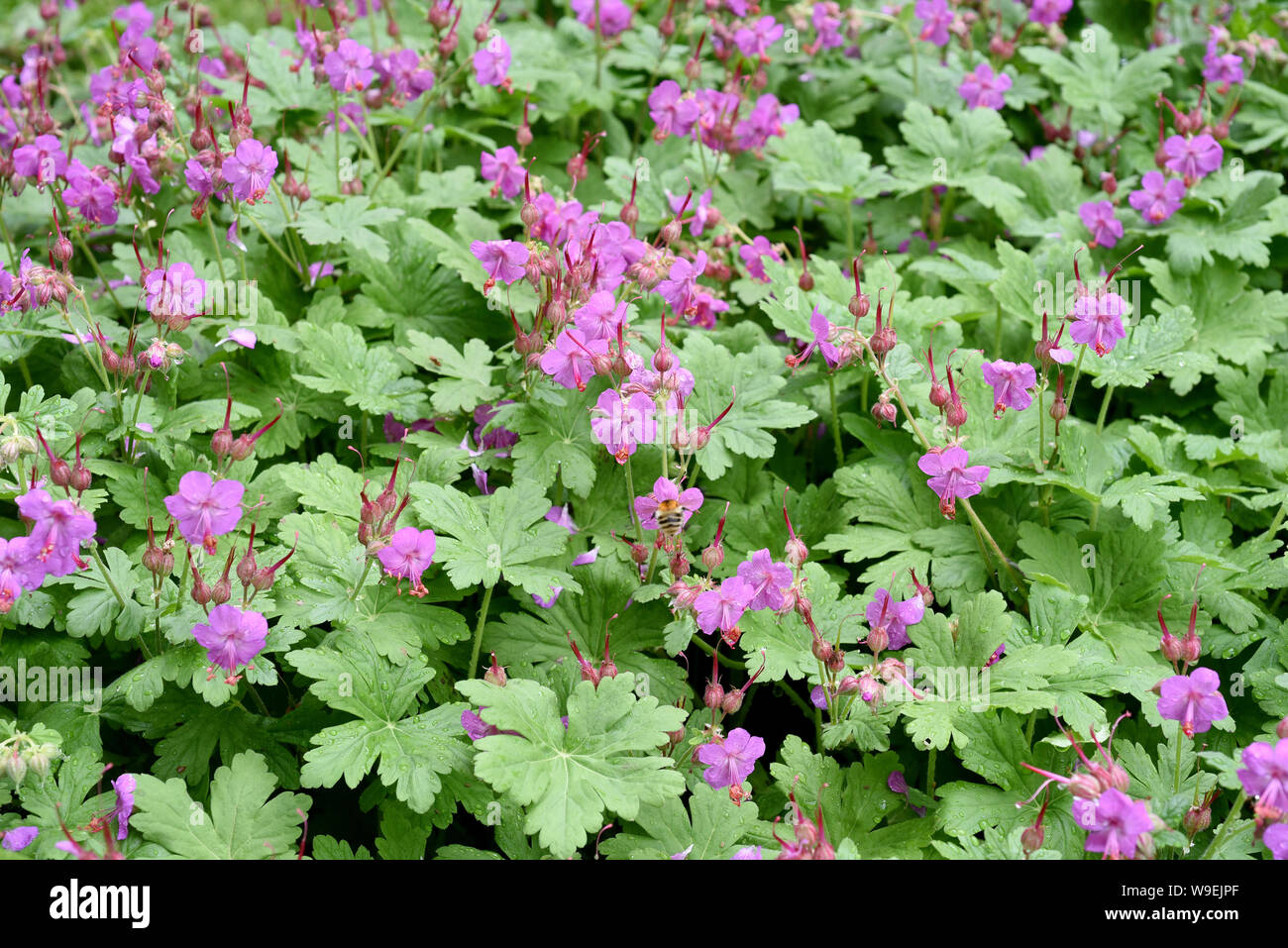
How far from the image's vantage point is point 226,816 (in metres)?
2.26

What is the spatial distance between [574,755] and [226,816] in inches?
26.9

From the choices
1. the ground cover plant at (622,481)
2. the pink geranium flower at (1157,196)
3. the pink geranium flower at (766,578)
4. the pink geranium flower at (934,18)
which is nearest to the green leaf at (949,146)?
the ground cover plant at (622,481)

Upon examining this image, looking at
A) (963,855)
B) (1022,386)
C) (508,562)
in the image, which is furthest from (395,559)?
(1022,386)

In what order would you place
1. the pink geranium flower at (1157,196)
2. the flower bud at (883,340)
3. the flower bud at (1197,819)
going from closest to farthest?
the flower bud at (1197,819) → the flower bud at (883,340) → the pink geranium flower at (1157,196)

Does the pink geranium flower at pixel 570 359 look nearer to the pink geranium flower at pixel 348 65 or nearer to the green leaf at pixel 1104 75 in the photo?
the pink geranium flower at pixel 348 65

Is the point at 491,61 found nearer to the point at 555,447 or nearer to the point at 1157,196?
the point at 555,447

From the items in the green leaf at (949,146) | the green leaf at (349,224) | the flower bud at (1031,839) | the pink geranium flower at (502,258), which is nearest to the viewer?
the flower bud at (1031,839)

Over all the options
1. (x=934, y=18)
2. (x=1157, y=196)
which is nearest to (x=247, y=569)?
(x=1157, y=196)

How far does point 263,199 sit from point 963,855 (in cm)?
249

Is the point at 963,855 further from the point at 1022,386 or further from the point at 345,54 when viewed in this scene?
the point at 345,54

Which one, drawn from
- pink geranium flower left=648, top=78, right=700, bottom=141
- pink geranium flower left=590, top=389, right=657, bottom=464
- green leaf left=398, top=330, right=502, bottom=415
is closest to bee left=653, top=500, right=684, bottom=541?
pink geranium flower left=590, top=389, right=657, bottom=464

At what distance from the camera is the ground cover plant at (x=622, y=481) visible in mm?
2299

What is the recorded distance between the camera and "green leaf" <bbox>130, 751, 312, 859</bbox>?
86.6 inches

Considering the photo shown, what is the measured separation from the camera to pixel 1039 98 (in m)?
4.49
